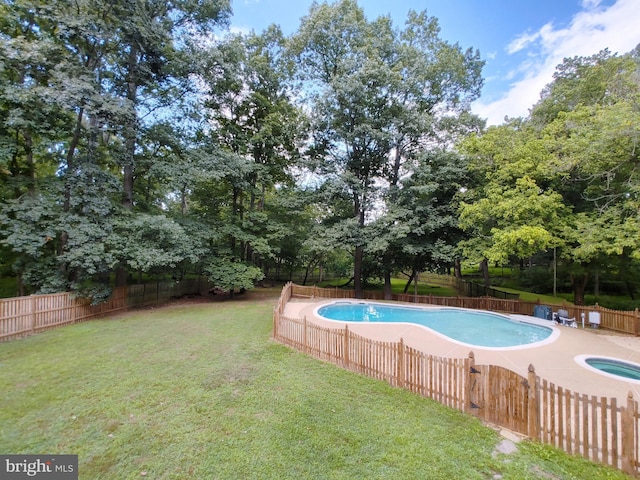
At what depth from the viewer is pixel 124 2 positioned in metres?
11.7

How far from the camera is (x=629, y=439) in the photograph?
3.24 m

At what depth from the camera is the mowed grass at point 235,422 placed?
3.31m

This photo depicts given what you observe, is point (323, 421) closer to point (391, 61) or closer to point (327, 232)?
point (327, 232)

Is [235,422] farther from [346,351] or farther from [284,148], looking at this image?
[284,148]

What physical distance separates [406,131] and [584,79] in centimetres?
810

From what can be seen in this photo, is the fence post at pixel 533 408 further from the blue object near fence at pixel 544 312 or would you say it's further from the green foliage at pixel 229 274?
the green foliage at pixel 229 274

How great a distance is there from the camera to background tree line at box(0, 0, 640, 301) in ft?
34.2

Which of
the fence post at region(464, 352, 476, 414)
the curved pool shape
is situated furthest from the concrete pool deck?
the fence post at region(464, 352, 476, 414)

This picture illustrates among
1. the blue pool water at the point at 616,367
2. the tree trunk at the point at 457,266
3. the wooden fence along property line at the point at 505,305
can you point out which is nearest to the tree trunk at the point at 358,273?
the wooden fence along property line at the point at 505,305

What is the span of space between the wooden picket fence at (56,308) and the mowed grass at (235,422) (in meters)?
2.39

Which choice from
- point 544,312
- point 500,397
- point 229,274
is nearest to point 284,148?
point 229,274

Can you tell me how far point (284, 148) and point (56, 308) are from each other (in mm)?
15124

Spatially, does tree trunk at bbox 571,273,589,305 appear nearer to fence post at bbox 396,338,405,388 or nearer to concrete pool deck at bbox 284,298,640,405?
concrete pool deck at bbox 284,298,640,405

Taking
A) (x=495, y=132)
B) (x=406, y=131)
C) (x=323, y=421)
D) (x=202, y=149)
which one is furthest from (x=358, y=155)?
(x=323, y=421)
